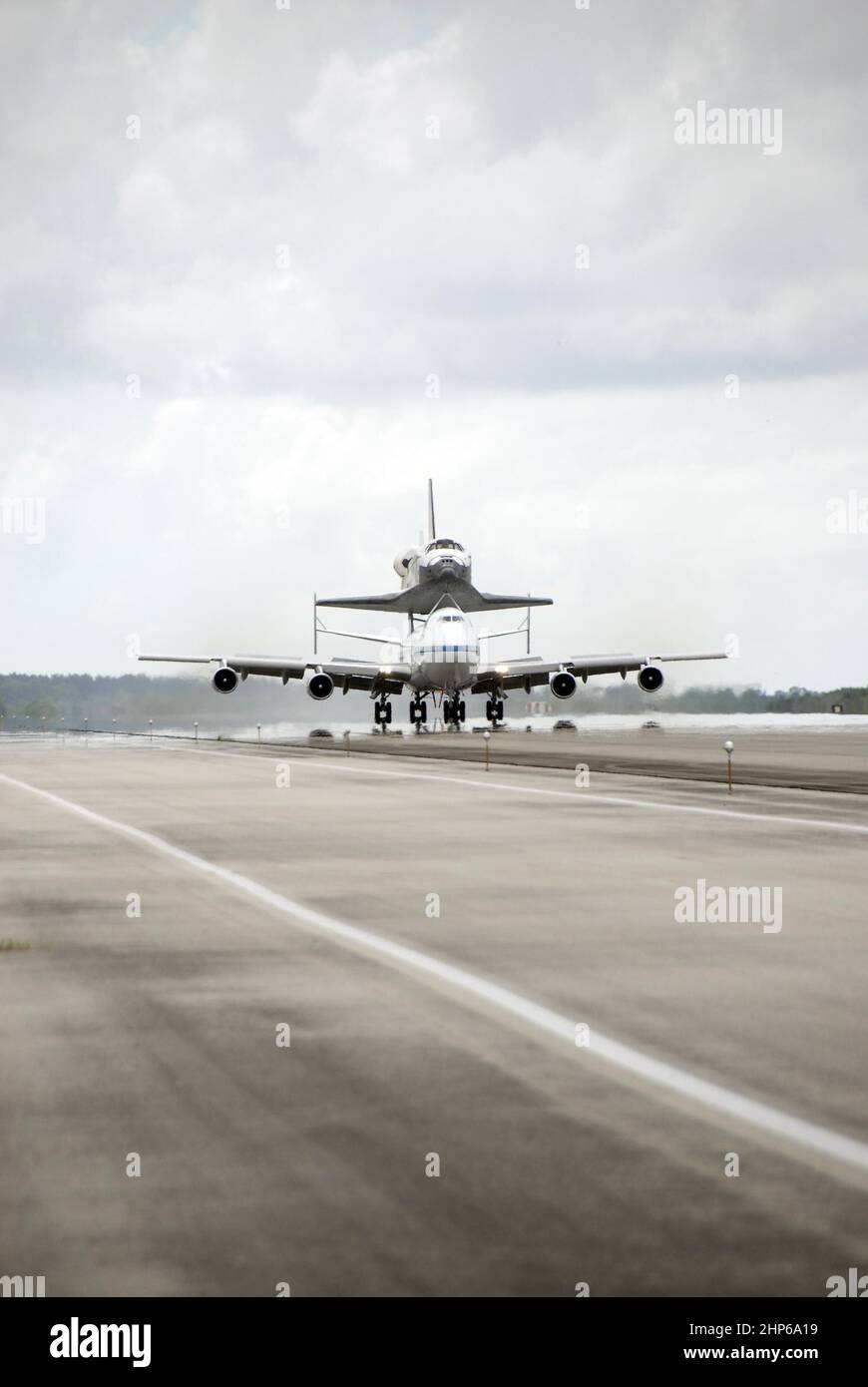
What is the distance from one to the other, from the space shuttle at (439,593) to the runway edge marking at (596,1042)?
58644 mm

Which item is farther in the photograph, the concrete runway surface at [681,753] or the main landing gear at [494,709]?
the main landing gear at [494,709]

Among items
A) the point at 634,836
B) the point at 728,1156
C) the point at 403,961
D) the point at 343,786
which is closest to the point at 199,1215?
the point at 728,1156

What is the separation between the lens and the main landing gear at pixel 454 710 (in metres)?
67.0

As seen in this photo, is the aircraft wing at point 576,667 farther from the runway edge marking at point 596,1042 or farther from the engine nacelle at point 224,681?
the runway edge marking at point 596,1042

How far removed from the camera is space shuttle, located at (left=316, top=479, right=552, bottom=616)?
7331cm

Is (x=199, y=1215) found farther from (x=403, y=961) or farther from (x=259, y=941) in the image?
(x=259, y=941)

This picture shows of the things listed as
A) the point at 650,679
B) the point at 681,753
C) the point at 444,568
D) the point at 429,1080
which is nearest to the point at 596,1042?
the point at 429,1080

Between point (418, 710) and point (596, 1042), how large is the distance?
61.7 m

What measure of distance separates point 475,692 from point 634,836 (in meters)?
52.0

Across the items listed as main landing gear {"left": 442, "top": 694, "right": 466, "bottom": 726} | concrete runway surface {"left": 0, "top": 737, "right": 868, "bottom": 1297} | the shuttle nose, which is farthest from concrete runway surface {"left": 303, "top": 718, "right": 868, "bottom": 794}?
concrete runway surface {"left": 0, "top": 737, "right": 868, "bottom": 1297}

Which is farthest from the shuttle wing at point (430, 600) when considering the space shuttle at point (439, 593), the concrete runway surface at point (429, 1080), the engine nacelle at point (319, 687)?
the concrete runway surface at point (429, 1080)

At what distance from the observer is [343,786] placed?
3128 centimetres

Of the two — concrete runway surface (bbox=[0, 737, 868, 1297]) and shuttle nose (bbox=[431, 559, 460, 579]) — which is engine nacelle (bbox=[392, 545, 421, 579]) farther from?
concrete runway surface (bbox=[0, 737, 868, 1297])

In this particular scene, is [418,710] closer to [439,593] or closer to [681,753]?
[439,593]
